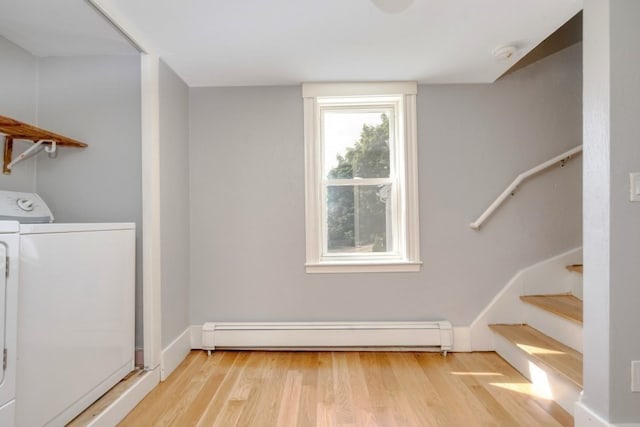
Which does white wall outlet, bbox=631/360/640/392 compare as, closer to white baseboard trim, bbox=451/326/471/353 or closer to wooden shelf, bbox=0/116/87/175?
white baseboard trim, bbox=451/326/471/353

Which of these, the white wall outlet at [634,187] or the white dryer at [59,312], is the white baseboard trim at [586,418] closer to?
the white wall outlet at [634,187]

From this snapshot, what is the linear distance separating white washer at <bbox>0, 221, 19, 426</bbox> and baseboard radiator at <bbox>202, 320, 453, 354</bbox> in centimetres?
127

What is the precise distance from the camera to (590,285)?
52.9 inches

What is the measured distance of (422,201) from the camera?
2350 millimetres

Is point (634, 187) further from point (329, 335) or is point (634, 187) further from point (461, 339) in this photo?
point (329, 335)

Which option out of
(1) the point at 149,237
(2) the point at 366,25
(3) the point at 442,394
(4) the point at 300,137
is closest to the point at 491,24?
(2) the point at 366,25

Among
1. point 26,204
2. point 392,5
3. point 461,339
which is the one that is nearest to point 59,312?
point 26,204

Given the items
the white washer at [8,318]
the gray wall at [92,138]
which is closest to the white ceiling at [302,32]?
the gray wall at [92,138]

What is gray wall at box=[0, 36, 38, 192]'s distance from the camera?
176cm

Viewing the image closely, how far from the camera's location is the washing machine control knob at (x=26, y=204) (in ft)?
5.31

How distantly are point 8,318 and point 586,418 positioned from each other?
2.30 metres

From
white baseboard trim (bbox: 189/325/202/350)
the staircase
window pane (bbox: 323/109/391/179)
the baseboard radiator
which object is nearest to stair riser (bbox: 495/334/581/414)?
the staircase

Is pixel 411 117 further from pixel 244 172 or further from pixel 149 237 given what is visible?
pixel 149 237

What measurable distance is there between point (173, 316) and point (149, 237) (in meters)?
0.62
